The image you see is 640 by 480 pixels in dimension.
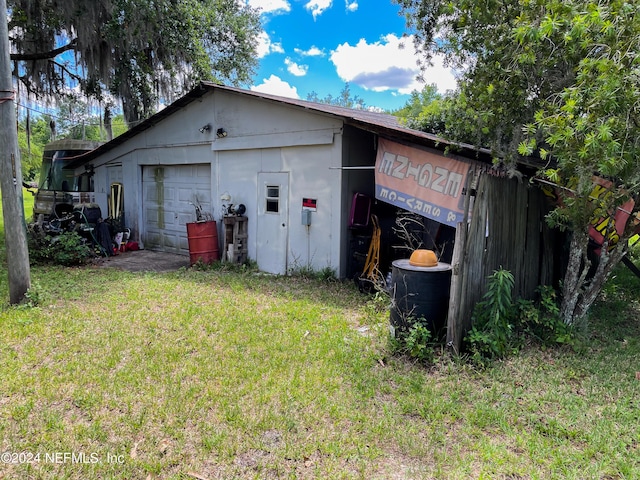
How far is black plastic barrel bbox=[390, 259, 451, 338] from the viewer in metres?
4.16

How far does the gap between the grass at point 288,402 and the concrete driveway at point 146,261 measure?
3228 mm

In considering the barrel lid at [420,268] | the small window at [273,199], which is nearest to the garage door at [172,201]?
the small window at [273,199]

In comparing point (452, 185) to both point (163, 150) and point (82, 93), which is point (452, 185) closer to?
point (163, 150)

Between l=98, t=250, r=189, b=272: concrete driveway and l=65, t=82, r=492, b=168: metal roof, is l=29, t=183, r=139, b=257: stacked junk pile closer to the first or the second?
l=98, t=250, r=189, b=272: concrete driveway

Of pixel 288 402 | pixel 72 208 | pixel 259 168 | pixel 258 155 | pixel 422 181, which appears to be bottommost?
pixel 288 402

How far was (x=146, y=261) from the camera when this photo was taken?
9.38 metres

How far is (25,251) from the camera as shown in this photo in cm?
532

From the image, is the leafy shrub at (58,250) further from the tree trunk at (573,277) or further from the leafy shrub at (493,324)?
the tree trunk at (573,277)

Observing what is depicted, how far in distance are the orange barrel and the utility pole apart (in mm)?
3435

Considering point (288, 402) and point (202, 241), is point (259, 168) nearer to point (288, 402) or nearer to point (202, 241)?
point (202, 241)

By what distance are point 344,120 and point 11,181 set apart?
4624 mm

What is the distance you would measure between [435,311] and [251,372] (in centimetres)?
190

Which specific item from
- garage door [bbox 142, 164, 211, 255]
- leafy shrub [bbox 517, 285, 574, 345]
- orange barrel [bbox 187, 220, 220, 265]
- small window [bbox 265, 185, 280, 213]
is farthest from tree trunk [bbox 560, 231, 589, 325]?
garage door [bbox 142, 164, 211, 255]

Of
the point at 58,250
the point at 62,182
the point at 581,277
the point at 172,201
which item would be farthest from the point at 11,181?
the point at 62,182
